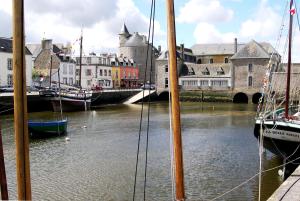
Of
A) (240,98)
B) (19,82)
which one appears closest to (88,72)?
(240,98)

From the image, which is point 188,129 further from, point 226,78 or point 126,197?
point 226,78

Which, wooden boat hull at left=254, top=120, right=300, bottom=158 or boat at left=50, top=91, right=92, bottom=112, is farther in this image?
boat at left=50, top=91, right=92, bottom=112

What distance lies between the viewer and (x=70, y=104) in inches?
1774

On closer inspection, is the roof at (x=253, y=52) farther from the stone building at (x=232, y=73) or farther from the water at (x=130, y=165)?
Result: the water at (x=130, y=165)

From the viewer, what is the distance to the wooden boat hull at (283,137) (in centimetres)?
1517

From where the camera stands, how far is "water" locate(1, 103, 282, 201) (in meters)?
13.6

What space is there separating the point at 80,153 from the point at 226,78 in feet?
155

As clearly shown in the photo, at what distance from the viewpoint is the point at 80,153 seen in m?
20.4

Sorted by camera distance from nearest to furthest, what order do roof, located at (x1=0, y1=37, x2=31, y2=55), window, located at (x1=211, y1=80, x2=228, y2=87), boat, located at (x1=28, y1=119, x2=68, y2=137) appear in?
boat, located at (x1=28, y1=119, x2=68, y2=137) < roof, located at (x1=0, y1=37, x2=31, y2=55) < window, located at (x1=211, y1=80, x2=228, y2=87)

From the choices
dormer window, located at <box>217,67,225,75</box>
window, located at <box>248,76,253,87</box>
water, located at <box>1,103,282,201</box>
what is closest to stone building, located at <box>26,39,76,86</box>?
dormer window, located at <box>217,67,225,75</box>

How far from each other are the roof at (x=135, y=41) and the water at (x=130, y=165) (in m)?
58.9

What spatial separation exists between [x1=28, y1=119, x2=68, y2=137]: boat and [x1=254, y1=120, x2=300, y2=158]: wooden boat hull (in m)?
14.5

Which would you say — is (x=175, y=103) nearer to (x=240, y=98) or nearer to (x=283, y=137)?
(x=283, y=137)

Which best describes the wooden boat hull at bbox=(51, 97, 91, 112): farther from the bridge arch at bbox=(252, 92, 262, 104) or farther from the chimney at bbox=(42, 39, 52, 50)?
the bridge arch at bbox=(252, 92, 262, 104)
